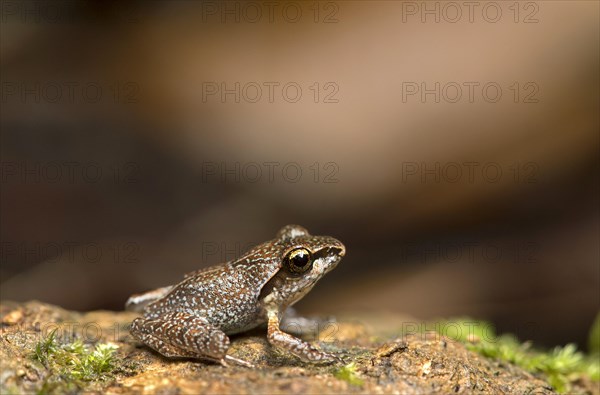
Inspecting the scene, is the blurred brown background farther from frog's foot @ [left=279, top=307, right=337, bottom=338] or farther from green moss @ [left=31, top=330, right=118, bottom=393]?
green moss @ [left=31, top=330, right=118, bottom=393]

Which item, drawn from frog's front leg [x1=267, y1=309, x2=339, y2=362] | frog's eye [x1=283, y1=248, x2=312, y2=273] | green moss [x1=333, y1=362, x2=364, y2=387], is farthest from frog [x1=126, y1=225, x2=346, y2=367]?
green moss [x1=333, y1=362, x2=364, y2=387]

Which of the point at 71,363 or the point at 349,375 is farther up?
the point at 349,375

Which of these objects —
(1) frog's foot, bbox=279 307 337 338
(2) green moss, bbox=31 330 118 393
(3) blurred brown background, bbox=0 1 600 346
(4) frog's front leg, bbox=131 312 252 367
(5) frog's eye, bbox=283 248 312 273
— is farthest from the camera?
(3) blurred brown background, bbox=0 1 600 346

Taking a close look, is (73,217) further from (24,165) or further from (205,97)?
(205,97)

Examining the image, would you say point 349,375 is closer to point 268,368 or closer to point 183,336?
point 268,368

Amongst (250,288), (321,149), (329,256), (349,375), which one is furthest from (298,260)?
(321,149)
